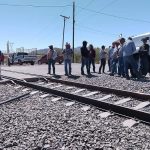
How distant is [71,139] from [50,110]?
11.6 ft

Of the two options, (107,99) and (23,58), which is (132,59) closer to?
(107,99)

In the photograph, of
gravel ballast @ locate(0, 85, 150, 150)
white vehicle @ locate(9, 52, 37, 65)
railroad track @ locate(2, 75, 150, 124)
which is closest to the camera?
gravel ballast @ locate(0, 85, 150, 150)

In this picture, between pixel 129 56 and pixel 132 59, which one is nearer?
pixel 129 56

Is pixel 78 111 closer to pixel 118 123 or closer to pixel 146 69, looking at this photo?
pixel 118 123

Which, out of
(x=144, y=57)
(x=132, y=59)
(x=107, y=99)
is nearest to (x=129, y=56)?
(x=132, y=59)

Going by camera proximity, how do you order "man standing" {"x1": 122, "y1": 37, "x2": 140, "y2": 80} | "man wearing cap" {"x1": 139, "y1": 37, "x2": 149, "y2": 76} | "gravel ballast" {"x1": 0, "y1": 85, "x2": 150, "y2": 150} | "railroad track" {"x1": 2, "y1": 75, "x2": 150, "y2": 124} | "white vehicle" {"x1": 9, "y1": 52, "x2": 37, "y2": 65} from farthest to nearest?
"white vehicle" {"x1": 9, "y1": 52, "x2": 37, "y2": 65} < "man wearing cap" {"x1": 139, "y1": 37, "x2": 149, "y2": 76} < "man standing" {"x1": 122, "y1": 37, "x2": 140, "y2": 80} < "railroad track" {"x1": 2, "y1": 75, "x2": 150, "y2": 124} < "gravel ballast" {"x1": 0, "y1": 85, "x2": 150, "y2": 150}

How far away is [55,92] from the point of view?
14078 millimetres

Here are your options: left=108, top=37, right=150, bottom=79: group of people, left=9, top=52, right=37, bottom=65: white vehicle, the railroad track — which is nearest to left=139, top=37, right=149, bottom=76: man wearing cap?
left=108, top=37, right=150, bottom=79: group of people

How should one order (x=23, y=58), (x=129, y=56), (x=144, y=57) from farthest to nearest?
(x=23, y=58) → (x=144, y=57) → (x=129, y=56)

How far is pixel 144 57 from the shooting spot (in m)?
18.8

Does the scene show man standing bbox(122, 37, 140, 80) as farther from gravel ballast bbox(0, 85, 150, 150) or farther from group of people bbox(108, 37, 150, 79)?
gravel ballast bbox(0, 85, 150, 150)

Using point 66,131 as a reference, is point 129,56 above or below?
above

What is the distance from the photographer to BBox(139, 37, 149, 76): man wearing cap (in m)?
18.6

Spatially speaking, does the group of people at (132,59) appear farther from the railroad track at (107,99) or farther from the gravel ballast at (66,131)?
the gravel ballast at (66,131)
